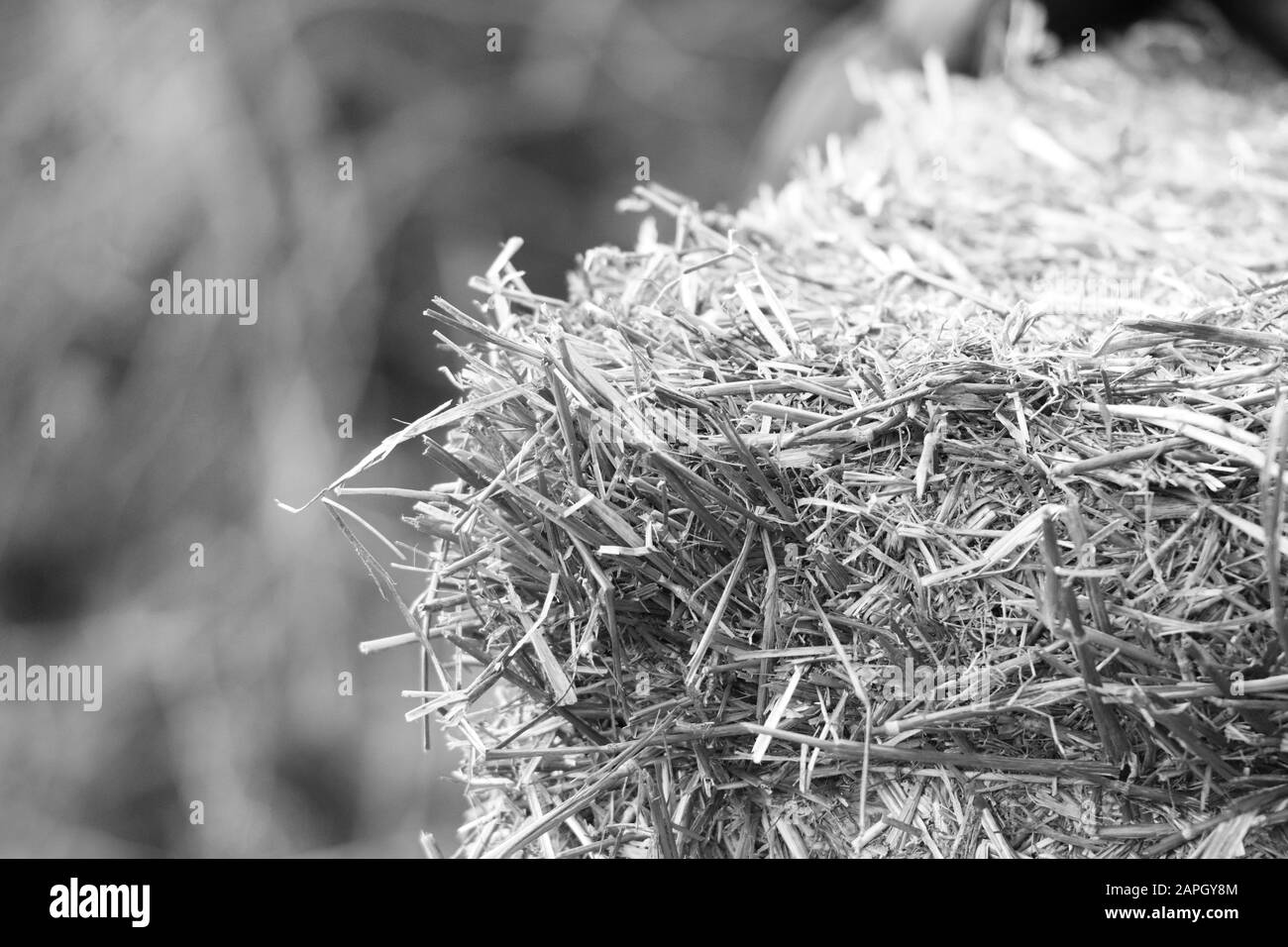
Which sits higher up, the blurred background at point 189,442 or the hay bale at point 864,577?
the blurred background at point 189,442

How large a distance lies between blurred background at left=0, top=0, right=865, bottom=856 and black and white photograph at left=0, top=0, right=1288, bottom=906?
0.03 feet

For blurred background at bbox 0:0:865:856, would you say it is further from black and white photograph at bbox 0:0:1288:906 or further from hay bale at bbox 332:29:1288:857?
hay bale at bbox 332:29:1288:857

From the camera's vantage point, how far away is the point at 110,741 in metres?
2.47

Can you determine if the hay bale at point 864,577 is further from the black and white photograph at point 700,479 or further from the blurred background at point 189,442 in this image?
the blurred background at point 189,442

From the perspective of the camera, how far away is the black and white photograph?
24.7 inches

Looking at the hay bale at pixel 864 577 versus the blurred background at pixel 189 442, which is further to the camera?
the blurred background at pixel 189 442

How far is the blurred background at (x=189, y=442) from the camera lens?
244cm

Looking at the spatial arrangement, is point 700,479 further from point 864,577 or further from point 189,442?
point 189,442

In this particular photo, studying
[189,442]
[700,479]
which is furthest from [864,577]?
[189,442]

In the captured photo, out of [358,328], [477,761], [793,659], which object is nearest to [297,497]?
[358,328]

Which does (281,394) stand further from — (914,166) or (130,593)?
(914,166)

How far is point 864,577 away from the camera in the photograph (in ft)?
2.20

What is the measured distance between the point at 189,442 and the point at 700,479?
7.09 ft

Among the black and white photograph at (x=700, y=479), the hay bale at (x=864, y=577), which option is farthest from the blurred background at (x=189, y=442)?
the hay bale at (x=864, y=577)
